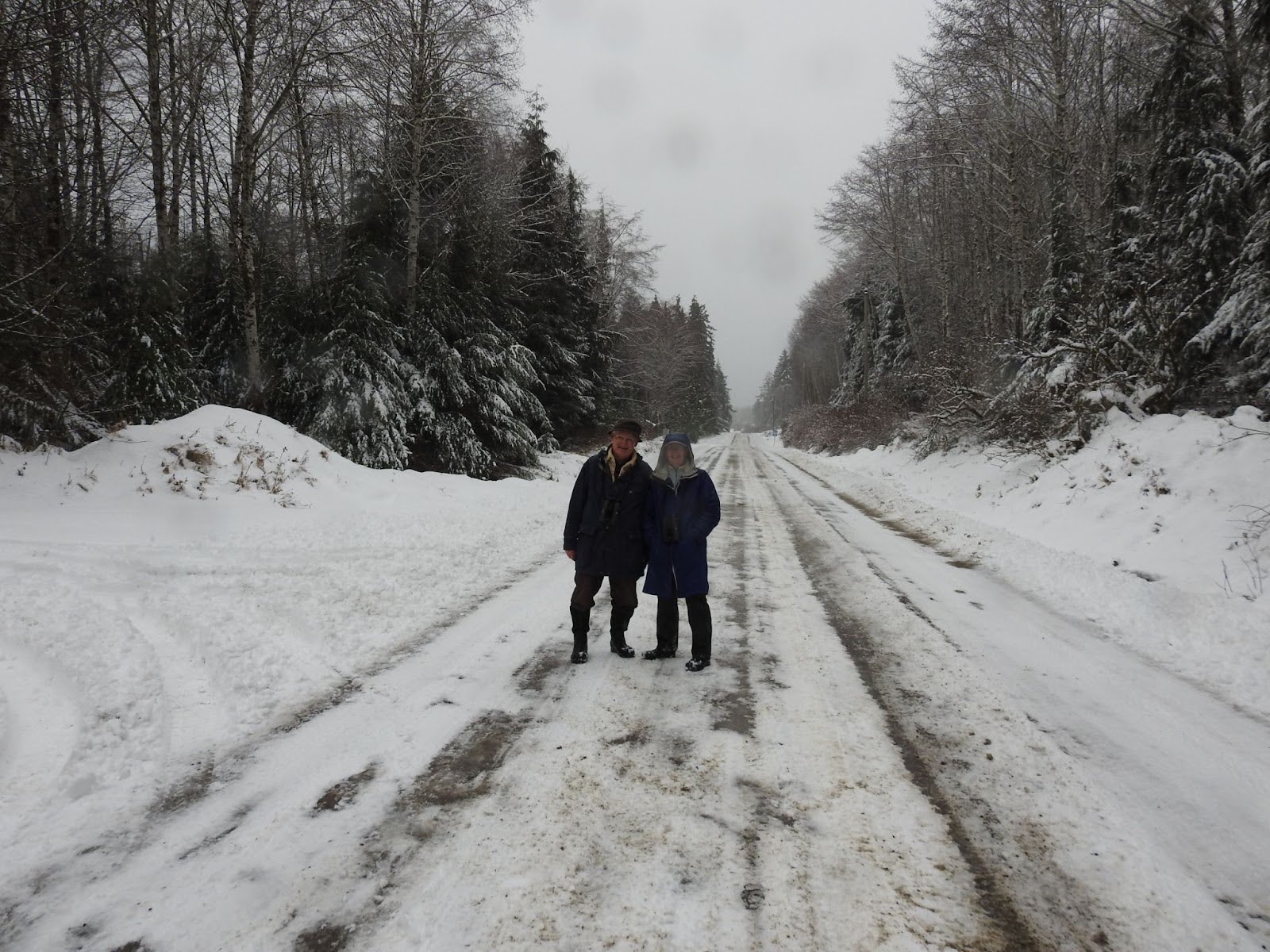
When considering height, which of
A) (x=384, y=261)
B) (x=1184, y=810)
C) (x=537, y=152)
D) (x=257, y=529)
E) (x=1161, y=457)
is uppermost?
(x=537, y=152)

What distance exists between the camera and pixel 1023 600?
228 inches

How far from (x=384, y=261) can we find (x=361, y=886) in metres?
12.5

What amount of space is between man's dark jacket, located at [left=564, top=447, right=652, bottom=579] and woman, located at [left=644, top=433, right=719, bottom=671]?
0.33 feet

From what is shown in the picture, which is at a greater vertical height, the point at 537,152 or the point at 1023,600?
the point at 537,152

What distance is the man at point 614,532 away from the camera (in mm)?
4320

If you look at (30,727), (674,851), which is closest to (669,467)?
(674,851)

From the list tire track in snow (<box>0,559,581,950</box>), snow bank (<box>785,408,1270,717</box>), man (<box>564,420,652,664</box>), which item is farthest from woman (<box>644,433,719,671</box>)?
snow bank (<box>785,408,1270,717</box>)

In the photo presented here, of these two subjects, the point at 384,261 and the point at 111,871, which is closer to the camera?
the point at 111,871

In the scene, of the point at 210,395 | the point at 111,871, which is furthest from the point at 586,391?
the point at 111,871

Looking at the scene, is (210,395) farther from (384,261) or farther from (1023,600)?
(1023,600)

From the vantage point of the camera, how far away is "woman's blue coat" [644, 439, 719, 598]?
4.27 metres

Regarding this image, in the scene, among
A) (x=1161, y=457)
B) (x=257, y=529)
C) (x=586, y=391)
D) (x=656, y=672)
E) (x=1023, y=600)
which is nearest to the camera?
(x=656, y=672)

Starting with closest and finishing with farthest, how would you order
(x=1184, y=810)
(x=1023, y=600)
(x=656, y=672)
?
1. (x=1184, y=810)
2. (x=656, y=672)
3. (x=1023, y=600)

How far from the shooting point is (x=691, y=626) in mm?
4113
